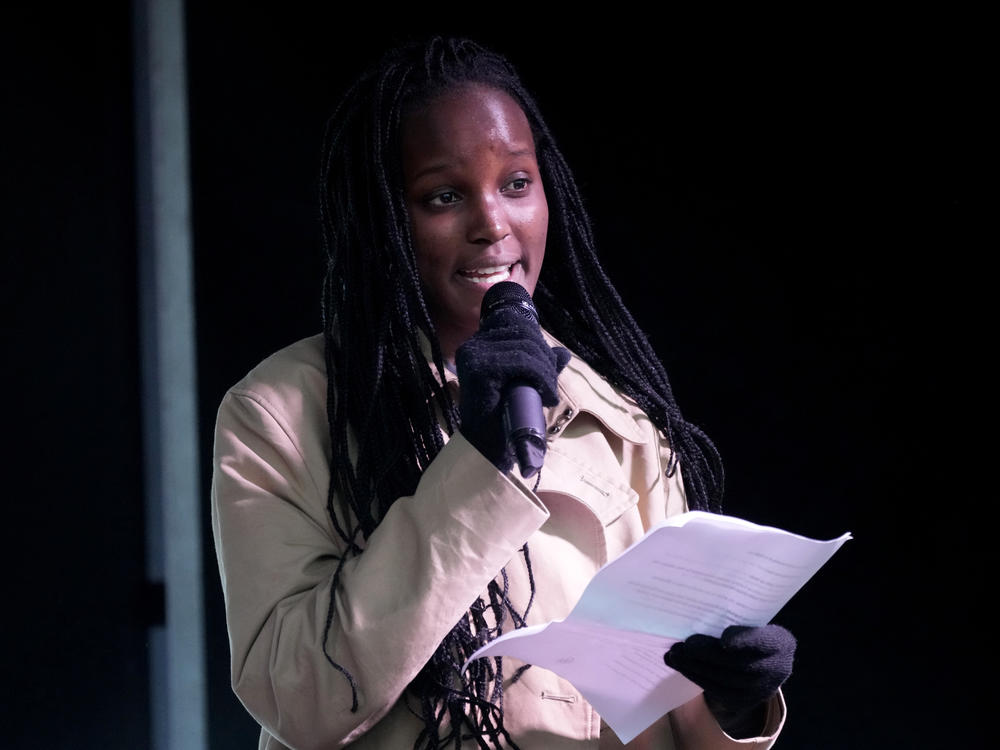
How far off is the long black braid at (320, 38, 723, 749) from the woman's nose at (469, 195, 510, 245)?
9 cm

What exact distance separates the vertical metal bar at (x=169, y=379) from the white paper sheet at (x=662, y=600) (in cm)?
135

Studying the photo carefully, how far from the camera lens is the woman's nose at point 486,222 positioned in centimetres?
145

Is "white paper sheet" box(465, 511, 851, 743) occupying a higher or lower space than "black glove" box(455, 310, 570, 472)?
lower

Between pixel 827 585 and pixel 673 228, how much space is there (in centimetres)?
73

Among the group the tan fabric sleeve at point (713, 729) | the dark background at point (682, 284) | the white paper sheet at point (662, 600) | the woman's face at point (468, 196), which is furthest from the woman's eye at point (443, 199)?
the dark background at point (682, 284)

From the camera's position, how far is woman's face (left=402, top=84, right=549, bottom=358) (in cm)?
146

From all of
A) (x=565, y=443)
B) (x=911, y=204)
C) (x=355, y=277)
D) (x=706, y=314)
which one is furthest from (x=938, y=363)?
(x=355, y=277)

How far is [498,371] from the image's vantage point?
1154mm

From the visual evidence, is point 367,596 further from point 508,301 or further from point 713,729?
point 713,729

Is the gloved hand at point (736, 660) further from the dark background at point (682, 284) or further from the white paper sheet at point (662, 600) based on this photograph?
the dark background at point (682, 284)

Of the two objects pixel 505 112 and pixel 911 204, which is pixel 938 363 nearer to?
pixel 911 204

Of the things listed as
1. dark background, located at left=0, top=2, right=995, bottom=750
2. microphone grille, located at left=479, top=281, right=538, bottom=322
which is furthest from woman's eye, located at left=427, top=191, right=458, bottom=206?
dark background, located at left=0, top=2, right=995, bottom=750

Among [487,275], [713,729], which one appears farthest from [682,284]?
[713,729]

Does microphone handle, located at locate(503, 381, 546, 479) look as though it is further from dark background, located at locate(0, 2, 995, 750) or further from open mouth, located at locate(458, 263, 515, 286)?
dark background, located at locate(0, 2, 995, 750)
